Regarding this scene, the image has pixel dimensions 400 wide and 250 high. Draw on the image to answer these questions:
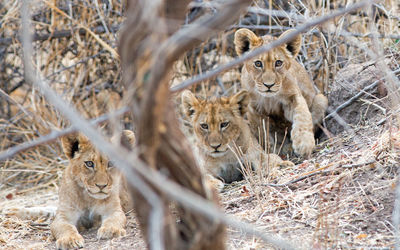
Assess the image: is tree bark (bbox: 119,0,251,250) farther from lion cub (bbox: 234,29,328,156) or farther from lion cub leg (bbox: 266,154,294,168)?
lion cub (bbox: 234,29,328,156)

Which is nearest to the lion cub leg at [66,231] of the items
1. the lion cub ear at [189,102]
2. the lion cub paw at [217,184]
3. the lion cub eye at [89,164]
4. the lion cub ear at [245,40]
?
the lion cub eye at [89,164]

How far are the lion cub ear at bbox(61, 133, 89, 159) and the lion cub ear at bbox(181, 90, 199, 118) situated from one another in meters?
1.13

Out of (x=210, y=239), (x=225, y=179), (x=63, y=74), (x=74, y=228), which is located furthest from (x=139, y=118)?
(x=63, y=74)

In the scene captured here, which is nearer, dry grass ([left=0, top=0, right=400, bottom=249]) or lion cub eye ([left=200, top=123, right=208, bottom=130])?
dry grass ([left=0, top=0, right=400, bottom=249])

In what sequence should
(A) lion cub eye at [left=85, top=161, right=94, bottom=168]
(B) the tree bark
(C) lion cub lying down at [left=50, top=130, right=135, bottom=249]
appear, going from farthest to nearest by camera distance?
(A) lion cub eye at [left=85, top=161, right=94, bottom=168] → (C) lion cub lying down at [left=50, top=130, right=135, bottom=249] → (B) the tree bark

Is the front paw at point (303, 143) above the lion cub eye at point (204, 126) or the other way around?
the other way around

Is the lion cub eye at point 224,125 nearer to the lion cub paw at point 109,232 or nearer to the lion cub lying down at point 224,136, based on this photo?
the lion cub lying down at point 224,136

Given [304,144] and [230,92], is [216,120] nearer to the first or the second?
[304,144]

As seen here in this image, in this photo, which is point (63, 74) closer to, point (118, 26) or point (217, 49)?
point (118, 26)

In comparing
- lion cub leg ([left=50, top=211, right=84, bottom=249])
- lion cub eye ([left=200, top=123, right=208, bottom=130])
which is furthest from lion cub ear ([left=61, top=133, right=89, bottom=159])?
lion cub eye ([left=200, top=123, right=208, bottom=130])

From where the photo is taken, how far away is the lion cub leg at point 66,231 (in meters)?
4.31

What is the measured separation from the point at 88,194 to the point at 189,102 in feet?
4.44

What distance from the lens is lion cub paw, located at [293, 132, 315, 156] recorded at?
17.1 feet

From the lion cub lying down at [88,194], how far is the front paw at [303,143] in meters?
1.53
